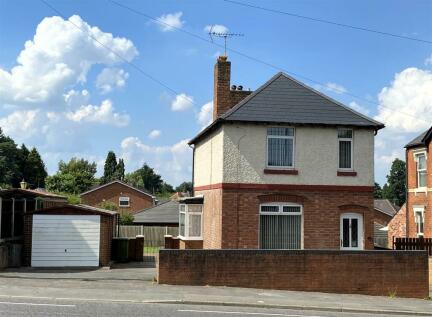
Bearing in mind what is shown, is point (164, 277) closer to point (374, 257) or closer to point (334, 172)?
point (374, 257)

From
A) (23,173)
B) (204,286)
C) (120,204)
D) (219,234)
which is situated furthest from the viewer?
(23,173)

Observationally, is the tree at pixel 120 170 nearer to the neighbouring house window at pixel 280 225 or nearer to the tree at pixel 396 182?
the tree at pixel 396 182

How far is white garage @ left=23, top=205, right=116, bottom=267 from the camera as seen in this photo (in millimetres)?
22172

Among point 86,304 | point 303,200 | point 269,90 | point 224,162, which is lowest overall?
point 86,304

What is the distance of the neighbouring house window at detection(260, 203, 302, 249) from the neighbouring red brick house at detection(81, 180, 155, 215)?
45.9 meters

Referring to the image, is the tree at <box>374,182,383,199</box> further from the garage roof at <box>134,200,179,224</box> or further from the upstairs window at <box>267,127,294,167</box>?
the upstairs window at <box>267,127,294,167</box>

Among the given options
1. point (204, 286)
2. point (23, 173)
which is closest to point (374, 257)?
point (204, 286)

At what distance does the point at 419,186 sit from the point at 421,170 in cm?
88

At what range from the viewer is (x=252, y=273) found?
16719 mm

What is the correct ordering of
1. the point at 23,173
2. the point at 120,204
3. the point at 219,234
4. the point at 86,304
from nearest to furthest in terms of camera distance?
the point at 86,304, the point at 219,234, the point at 120,204, the point at 23,173

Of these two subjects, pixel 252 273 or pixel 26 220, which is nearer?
pixel 252 273

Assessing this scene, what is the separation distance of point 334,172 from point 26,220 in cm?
1233

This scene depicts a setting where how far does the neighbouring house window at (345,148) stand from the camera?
21081 mm

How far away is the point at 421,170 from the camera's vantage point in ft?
94.0
